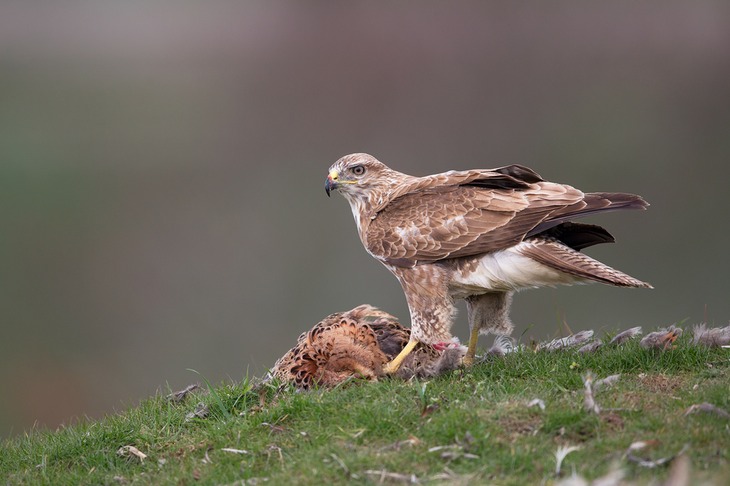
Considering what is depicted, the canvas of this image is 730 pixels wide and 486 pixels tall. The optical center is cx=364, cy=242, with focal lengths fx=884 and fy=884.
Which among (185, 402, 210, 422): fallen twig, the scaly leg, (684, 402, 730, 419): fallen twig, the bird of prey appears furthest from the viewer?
the scaly leg

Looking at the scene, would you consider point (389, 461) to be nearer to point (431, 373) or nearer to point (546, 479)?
point (546, 479)

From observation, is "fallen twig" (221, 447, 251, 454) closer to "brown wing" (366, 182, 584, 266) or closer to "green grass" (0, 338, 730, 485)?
"green grass" (0, 338, 730, 485)

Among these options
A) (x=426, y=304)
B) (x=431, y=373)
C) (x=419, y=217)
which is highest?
(x=419, y=217)

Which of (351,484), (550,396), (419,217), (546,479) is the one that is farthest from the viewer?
(419,217)

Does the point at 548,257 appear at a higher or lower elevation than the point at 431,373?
higher

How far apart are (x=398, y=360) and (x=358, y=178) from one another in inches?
65.6

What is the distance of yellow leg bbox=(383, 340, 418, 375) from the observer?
20.9 feet

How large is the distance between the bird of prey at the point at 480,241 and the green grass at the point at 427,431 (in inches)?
21.6

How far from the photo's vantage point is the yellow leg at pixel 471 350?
21.0 ft

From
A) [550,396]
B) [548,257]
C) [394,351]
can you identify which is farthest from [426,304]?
[550,396]

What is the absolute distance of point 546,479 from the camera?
13.4ft

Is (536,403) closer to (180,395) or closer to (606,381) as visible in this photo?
(606,381)

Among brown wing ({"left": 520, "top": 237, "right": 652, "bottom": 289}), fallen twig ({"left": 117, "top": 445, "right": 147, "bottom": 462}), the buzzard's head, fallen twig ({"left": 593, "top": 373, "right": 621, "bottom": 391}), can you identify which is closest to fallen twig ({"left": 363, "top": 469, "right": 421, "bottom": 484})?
fallen twig ({"left": 593, "top": 373, "right": 621, "bottom": 391})

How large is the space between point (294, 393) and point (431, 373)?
3.33 ft
